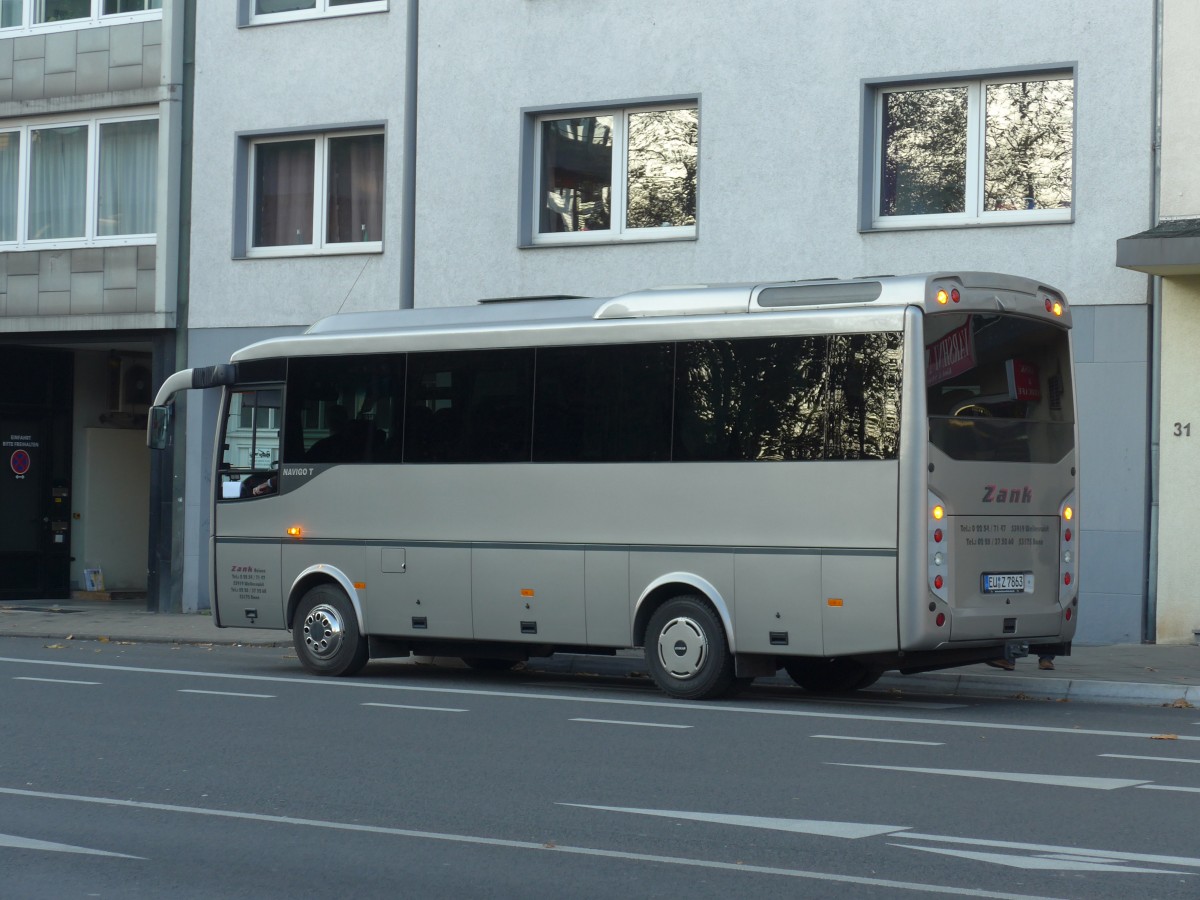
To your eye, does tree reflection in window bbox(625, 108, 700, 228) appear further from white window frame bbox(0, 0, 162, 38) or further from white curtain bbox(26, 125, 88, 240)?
white curtain bbox(26, 125, 88, 240)

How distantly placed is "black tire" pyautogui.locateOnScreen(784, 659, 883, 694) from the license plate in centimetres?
152

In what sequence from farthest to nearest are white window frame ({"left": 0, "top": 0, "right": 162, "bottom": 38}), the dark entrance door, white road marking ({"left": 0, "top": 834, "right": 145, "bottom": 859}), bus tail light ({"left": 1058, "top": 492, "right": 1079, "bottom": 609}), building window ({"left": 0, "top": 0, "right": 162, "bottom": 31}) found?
1. the dark entrance door
2. building window ({"left": 0, "top": 0, "right": 162, "bottom": 31})
3. white window frame ({"left": 0, "top": 0, "right": 162, "bottom": 38})
4. bus tail light ({"left": 1058, "top": 492, "right": 1079, "bottom": 609})
5. white road marking ({"left": 0, "top": 834, "right": 145, "bottom": 859})

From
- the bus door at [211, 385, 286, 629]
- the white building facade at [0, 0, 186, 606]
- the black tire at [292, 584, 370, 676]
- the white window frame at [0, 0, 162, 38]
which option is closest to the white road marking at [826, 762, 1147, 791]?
the black tire at [292, 584, 370, 676]

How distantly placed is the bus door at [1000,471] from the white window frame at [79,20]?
15.3 m

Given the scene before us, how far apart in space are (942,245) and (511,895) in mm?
13620

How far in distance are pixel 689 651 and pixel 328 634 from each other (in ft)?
11.9

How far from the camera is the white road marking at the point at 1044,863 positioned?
6992 millimetres

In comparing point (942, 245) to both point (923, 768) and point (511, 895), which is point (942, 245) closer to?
point (923, 768)

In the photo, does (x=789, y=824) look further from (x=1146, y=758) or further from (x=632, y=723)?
(x=632, y=723)

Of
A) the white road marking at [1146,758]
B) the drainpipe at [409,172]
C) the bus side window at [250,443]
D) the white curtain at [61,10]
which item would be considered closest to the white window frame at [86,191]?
the white curtain at [61,10]

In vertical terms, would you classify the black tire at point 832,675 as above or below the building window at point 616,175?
below

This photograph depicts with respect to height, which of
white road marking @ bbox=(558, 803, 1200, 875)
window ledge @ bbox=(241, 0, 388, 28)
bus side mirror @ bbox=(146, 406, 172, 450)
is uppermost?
window ledge @ bbox=(241, 0, 388, 28)

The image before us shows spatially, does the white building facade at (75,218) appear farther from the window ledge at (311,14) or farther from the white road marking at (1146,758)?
the white road marking at (1146,758)

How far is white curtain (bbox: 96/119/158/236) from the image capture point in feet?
82.5
